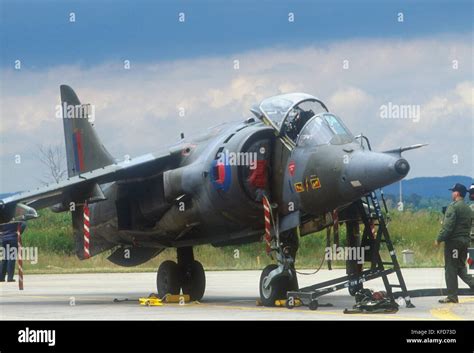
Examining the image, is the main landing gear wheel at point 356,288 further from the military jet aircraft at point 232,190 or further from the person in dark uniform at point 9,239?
the person in dark uniform at point 9,239

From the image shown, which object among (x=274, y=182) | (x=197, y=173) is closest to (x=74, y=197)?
(x=197, y=173)

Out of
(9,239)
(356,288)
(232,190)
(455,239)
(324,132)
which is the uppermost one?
(324,132)

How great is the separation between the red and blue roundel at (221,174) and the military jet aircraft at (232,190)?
0.02m

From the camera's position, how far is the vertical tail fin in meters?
20.5

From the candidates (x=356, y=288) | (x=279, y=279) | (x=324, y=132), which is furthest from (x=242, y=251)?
(x=324, y=132)

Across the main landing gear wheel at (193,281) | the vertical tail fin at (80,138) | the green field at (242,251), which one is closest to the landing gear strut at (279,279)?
the main landing gear wheel at (193,281)

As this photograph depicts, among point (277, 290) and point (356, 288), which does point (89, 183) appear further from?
point (356, 288)

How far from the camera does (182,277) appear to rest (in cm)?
1903

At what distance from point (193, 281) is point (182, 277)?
0.76ft

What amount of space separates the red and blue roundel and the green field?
43.9ft

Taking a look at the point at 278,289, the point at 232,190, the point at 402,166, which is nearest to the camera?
the point at 402,166

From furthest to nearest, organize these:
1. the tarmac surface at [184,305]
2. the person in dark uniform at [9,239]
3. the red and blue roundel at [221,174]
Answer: the person in dark uniform at [9,239] → the red and blue roundel at [221,174] → the tarmac surface at [184,305]

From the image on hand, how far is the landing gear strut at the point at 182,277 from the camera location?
18922mm

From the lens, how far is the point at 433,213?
1437 inches
